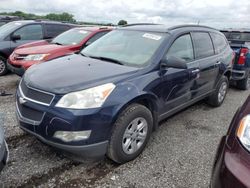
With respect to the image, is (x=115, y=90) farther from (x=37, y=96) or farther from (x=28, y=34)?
(x=28, y=34)

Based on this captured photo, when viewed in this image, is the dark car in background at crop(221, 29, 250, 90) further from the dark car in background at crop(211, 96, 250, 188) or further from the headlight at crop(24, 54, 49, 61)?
the dark car in background at crop(211, 96, 250, 188)

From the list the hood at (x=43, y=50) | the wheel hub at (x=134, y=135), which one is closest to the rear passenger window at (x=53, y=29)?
the hood at (x=43, y=50)

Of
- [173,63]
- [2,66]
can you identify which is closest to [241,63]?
[173,63]

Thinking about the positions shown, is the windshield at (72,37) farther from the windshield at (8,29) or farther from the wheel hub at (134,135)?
the wheel hub at (134,135)

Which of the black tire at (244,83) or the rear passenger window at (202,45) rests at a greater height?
the rear passenger window at (202,45)

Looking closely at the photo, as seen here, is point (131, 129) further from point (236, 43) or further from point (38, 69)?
point (236, 43)

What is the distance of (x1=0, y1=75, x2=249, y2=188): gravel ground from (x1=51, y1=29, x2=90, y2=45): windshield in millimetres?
3093

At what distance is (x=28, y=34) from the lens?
764 centimetres

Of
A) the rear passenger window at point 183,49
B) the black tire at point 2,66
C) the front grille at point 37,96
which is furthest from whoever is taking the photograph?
the black tire at point 2,66

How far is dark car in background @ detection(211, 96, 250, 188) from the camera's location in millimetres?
1518

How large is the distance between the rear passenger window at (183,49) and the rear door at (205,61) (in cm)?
16

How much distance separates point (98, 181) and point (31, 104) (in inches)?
43.8

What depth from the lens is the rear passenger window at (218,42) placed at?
4.88 m

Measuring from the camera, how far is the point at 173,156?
3193 mm
